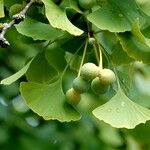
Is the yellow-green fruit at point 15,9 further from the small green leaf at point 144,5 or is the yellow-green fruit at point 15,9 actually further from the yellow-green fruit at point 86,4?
the small green leaf at point 144,5

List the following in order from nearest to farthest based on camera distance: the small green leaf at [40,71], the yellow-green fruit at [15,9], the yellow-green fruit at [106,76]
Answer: the yellow-green fruit at [106,76]
the yellow-green fruit at [15,9]
the small green leaf at [40,71]

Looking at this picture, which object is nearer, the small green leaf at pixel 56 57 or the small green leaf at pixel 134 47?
the small green leaf at pixel 134 47

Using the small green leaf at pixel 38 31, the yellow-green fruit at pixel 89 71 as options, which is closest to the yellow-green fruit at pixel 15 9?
the small green leaf at pixel 38 31

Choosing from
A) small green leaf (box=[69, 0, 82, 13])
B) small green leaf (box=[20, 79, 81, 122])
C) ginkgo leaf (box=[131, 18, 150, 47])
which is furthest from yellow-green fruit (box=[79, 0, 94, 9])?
small green leaf (box=[20, 79, 81, 122])

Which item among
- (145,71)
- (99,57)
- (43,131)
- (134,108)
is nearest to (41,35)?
(99,57)

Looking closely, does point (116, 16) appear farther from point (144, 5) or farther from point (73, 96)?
point (73, 96)

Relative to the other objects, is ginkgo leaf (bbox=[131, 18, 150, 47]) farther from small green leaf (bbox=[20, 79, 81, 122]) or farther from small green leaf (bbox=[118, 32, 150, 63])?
small green leaf (bbox=[20, 79, 81, 122])
